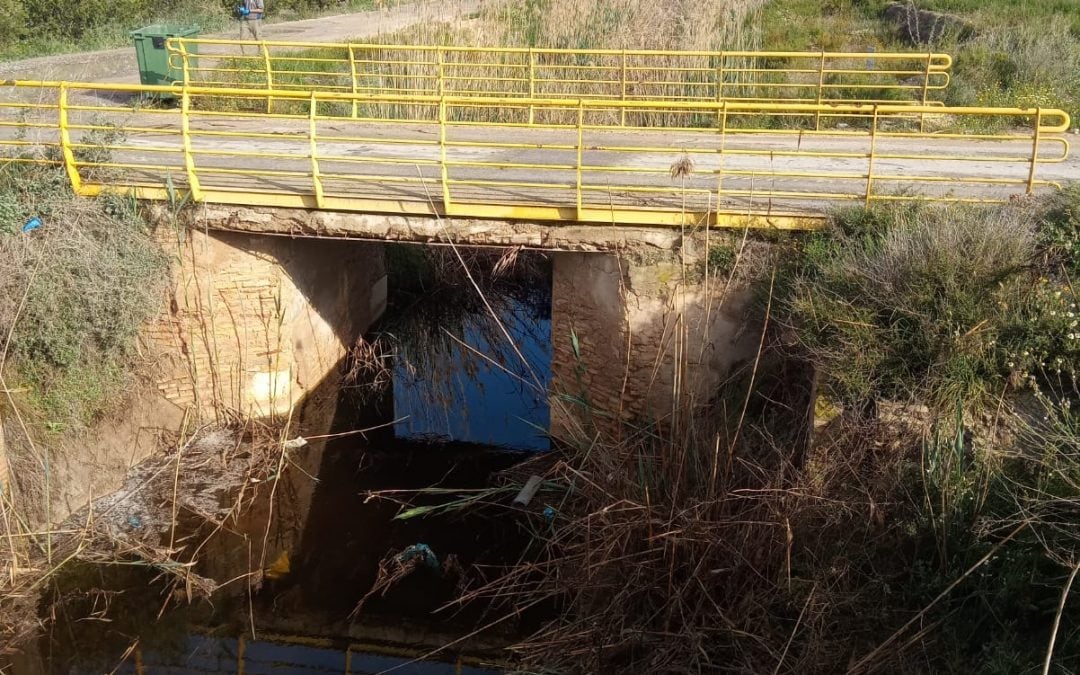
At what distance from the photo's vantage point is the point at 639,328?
9711 millimetres

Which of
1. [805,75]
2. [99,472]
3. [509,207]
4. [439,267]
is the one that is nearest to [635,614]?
[509,207]

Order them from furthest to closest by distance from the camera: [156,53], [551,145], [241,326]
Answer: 1. [156,53]
2. [551,145]
3. [241,326]

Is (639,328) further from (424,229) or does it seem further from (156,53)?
(156,53)

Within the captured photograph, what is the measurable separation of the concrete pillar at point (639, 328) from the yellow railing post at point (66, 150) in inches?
200

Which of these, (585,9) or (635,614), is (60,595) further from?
(585,9)

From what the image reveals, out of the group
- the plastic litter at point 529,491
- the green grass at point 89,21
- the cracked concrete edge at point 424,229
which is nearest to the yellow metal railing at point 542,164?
the cracked concrete edge at point 424,229

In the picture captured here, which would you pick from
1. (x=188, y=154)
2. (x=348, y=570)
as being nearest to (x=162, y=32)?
(x=188, y=154)

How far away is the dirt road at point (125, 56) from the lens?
689 inches

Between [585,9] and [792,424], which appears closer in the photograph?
[792,424]

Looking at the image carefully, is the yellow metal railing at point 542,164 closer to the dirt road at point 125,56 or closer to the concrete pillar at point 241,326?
the concrete pillar at point 241,326

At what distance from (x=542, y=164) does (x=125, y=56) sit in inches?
527

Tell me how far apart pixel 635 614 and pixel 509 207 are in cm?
438

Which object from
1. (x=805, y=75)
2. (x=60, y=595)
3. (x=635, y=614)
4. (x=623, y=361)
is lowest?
(x=60, y=595)

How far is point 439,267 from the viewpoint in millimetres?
15453
